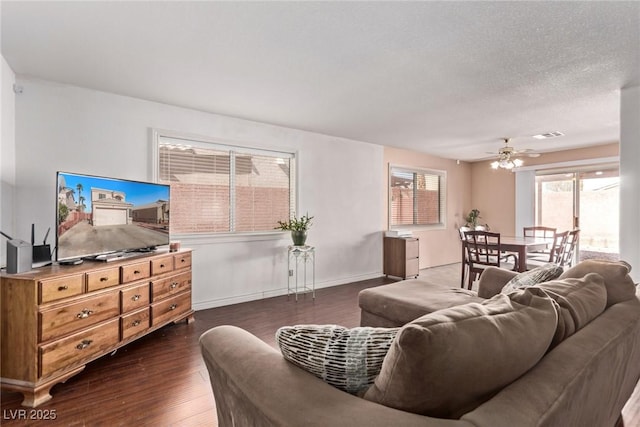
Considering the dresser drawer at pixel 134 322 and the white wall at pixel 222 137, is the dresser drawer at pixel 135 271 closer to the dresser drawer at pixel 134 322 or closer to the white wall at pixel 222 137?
the dresser drawer at pixel 134 322

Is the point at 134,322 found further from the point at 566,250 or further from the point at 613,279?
the point at 566,250

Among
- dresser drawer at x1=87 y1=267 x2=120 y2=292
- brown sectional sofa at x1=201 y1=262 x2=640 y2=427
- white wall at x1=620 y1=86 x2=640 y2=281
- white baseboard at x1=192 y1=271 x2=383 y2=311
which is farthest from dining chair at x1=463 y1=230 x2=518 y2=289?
dresser drawer at x1=87 y1=267 x2=120 y2=292

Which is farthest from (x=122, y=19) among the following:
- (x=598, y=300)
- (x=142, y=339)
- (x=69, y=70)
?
(x=598, y=300)

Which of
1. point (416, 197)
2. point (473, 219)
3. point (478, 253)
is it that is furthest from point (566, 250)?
point (473, 219)

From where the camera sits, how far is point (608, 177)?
5586mm

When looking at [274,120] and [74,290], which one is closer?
[74,290]

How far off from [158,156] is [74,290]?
1789 millimetres

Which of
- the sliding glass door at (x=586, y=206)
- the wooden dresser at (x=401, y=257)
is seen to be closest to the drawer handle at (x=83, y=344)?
the wooden dresser at (x=401, y=257)

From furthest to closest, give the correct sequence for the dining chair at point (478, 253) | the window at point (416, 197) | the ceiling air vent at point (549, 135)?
1. the window at point (416, 197)
2. the ceiling air vent at point (549, 135)
3. the dining chair at point (478, 253)

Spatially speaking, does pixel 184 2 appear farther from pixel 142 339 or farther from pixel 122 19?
pixel 142 339

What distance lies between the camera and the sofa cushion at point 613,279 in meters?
1.44

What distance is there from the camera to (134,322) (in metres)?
2.64

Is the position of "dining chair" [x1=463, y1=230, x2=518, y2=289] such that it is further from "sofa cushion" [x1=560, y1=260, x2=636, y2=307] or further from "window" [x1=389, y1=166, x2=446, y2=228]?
"sofa cushion" [x1=560, y1=260, x2=636, y2=307]

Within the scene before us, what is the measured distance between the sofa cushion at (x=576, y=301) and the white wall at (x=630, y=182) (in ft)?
7.04
